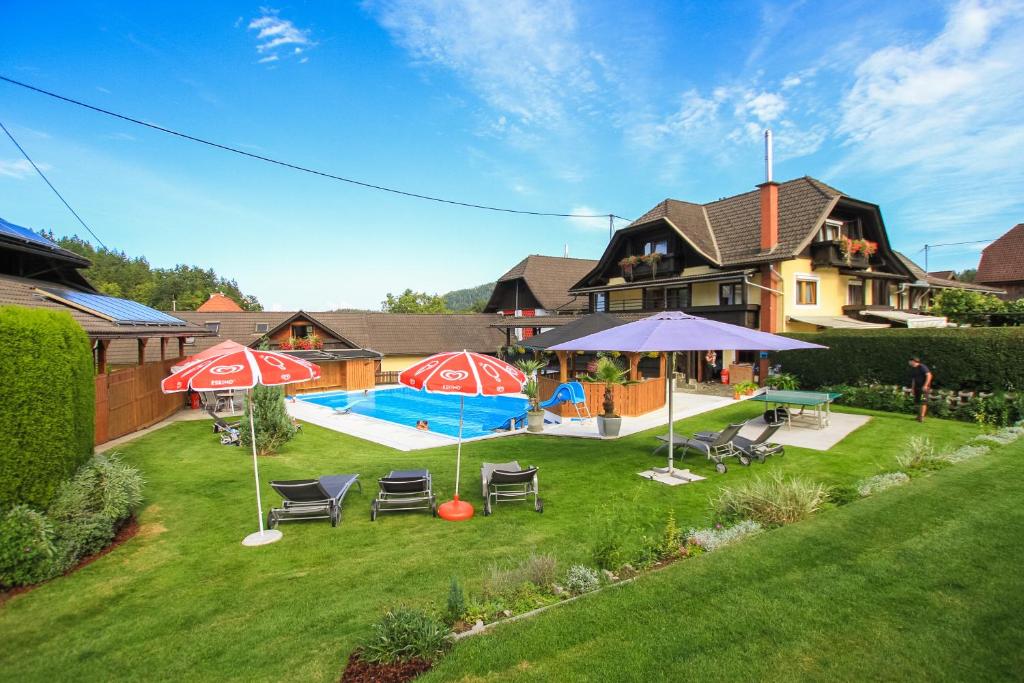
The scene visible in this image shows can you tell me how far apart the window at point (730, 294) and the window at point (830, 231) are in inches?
185

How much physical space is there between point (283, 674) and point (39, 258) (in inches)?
766

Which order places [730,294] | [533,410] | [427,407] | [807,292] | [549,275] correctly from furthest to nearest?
[549,275] < [427,407] < [730,294] < [807,292] < [533,410]

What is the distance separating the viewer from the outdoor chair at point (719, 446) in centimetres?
1013

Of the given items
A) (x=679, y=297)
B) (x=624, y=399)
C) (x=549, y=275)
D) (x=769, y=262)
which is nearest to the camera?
(x=624, y=399)

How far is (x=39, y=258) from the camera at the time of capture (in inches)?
634

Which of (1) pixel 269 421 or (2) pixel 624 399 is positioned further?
(2) pixel 624 399

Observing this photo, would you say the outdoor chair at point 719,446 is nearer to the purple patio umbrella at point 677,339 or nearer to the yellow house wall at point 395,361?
the purple patio umbrella at point 677,339

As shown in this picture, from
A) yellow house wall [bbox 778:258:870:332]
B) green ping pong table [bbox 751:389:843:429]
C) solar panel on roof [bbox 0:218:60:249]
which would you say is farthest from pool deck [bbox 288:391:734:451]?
solar panel on roof [bbox 0:218:60:249]

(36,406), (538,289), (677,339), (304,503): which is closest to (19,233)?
(36,406)

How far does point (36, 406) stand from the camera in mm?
6336

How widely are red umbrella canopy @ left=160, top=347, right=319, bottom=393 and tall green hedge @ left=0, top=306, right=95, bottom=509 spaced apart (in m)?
1.31

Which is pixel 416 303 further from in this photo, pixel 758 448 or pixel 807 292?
pixel 758 448

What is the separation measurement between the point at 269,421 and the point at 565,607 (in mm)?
11444

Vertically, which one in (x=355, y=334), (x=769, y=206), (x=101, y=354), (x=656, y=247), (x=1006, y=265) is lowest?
(x=101, y=354)
